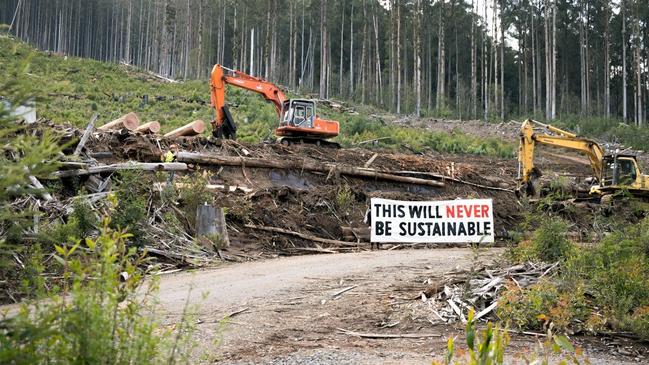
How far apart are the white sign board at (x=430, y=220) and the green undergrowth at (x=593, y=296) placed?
308 inches

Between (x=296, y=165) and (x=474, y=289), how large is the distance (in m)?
11.0

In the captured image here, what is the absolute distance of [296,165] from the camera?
18.5m

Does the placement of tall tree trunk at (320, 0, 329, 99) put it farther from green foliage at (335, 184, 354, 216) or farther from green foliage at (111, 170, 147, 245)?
green foliage at (111, 170, 147, 245)

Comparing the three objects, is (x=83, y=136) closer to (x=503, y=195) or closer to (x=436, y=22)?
(x=503, y=195)

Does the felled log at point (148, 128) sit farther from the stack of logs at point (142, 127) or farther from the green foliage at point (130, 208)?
the green foliage at point (130, 208)

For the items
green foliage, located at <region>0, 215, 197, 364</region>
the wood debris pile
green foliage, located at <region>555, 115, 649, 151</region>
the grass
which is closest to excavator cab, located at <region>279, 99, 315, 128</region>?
the grass

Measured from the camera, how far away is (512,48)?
72312 millimetres

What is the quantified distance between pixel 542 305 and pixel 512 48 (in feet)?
231

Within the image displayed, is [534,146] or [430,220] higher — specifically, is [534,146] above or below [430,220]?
above

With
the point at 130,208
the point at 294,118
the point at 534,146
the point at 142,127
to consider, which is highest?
the point at 294,118

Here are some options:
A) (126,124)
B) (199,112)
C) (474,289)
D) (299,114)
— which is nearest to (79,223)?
(474,289)

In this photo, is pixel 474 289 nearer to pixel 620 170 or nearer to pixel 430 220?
pixel 430 220

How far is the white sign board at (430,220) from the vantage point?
633 inches

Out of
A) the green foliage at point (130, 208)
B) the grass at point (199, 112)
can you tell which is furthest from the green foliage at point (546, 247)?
the grass at point (199, 112)
